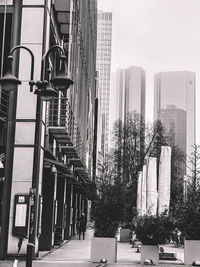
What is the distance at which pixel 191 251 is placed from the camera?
18.5 m

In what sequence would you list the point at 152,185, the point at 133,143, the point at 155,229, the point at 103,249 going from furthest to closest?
the point at 133,143 → the point at 152,185 → the point at 103,249 → the point at 155,229

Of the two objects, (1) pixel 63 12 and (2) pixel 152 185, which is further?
(1) pixel 63 12

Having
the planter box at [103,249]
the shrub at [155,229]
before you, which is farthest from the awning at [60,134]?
the shrub at [155,229]

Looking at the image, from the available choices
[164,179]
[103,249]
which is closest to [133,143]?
[164,179]

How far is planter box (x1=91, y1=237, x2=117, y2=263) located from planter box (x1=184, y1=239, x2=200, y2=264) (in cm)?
244

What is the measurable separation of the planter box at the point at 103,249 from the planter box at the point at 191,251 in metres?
2.44

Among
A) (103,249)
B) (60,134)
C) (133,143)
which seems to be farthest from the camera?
(133,143)

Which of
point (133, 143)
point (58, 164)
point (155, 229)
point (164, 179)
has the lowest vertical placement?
point (155, 229)

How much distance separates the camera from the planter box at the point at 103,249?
61.4ft

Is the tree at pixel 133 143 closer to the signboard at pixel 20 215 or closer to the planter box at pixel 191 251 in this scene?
the signboard at pixel 20 215

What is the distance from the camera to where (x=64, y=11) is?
85.5 ft

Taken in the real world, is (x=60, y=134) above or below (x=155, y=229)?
above

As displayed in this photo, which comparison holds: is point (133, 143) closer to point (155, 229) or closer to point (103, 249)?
point (103, 249)

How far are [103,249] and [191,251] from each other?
302cm
